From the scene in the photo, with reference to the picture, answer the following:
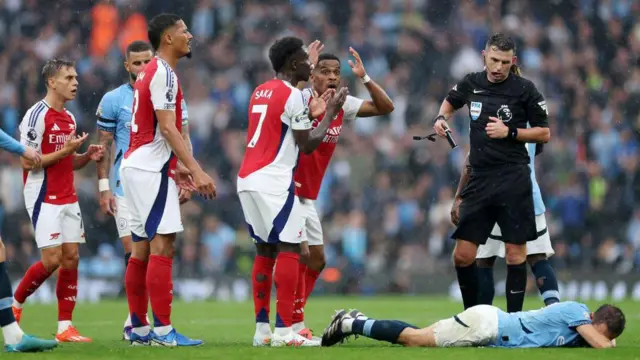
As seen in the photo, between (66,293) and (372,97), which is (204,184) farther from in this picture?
(66,293)

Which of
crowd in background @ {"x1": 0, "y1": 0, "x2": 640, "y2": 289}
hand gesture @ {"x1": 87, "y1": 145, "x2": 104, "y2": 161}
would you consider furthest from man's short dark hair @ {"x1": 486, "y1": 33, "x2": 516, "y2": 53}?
crowd in background @ {"x1": 0, "y1": 0, "x2": 640, "y2": 289}

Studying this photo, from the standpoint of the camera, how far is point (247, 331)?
13148mm

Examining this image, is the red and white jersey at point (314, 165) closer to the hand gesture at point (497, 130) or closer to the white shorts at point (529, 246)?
the hand gesture at point (497, 130)

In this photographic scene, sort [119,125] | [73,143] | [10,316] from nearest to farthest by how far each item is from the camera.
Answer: [10,316] → [73,143] → [119,125]

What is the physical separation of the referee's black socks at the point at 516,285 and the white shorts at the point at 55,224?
13.6ft

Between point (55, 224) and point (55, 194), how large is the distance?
0.95 ft

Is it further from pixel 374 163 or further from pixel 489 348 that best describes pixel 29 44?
pixel 489 348

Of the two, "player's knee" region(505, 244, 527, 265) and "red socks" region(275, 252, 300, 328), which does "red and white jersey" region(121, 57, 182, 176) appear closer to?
"red socks" region(275, 252, 300, 328)

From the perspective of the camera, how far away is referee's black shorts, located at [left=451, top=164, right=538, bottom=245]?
10875 mm

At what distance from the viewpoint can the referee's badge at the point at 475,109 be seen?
11.0 meters

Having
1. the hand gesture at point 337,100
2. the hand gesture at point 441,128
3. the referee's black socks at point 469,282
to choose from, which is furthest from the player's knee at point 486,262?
the hand gesture at point 337,100

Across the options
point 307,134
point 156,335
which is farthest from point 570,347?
point 156,335

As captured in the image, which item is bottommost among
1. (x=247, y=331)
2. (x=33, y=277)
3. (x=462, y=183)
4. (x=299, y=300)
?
(x=247, y=331)

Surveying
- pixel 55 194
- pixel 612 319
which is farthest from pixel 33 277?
pixel 612 319
